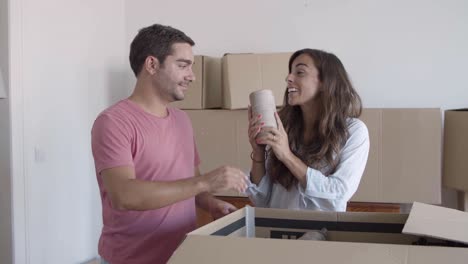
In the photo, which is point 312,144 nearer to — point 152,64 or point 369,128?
point 152,64

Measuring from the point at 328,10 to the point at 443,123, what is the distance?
0.89 m

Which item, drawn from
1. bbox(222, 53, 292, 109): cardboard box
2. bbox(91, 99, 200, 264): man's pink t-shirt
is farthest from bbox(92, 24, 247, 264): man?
bbox(222, 53, 292, 109): cardboard box

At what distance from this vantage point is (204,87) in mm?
2436

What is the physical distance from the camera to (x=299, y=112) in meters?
1.49

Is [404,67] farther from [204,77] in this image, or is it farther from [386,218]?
[386,218]

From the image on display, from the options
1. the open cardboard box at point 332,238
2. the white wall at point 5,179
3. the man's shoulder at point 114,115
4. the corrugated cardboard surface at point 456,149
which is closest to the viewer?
the open cardboard box at point 332,238

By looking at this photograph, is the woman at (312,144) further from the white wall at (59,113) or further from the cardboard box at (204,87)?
the white wall at (59,113)

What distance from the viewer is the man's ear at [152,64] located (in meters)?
1.30

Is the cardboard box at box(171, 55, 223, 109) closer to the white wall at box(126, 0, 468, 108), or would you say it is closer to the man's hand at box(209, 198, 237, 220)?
the white wall at box(126, 0, 468, 108)

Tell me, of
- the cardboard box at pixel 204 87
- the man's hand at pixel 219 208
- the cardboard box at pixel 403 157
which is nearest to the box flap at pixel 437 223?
the man's hand at pixel 219 208

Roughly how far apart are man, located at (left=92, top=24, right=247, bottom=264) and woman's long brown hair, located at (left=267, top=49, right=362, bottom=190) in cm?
21

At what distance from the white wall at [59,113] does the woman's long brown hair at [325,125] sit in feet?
4.15

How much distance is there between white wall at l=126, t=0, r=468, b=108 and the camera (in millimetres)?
2492

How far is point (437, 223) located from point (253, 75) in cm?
163
